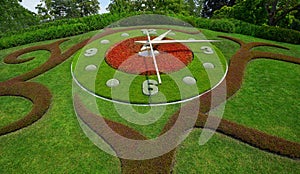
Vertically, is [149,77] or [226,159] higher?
[149,77]

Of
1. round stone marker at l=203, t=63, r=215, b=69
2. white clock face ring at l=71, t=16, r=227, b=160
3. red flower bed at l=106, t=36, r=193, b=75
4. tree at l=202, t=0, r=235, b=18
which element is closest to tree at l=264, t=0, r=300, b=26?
white clock face ring at l=71, t=16, r=227, b=160

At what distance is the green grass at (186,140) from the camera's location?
288 inches

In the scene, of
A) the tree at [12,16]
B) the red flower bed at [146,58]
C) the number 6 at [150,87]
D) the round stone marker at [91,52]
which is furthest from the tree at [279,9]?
the tree at [12,16]

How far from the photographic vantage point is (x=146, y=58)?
40.5 feet

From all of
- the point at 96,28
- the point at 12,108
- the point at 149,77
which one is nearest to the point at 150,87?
the point at 149,77

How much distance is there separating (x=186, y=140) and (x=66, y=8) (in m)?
42.2

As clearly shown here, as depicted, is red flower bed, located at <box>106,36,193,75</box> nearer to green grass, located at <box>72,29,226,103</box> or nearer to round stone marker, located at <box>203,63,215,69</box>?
green grass, located at <box>72,29,226,103</box>

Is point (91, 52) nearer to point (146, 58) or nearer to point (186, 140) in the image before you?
point (146, 58)

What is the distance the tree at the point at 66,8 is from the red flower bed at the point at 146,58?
32.5 m

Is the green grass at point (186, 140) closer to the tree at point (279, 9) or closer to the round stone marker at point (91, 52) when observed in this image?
the round stone marker at point (91, 52)

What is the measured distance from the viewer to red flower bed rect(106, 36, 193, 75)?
1167cm

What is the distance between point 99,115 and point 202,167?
13.8 ft

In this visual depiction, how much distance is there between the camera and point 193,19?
21281mm

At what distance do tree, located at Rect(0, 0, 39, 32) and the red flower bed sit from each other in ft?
70.2
